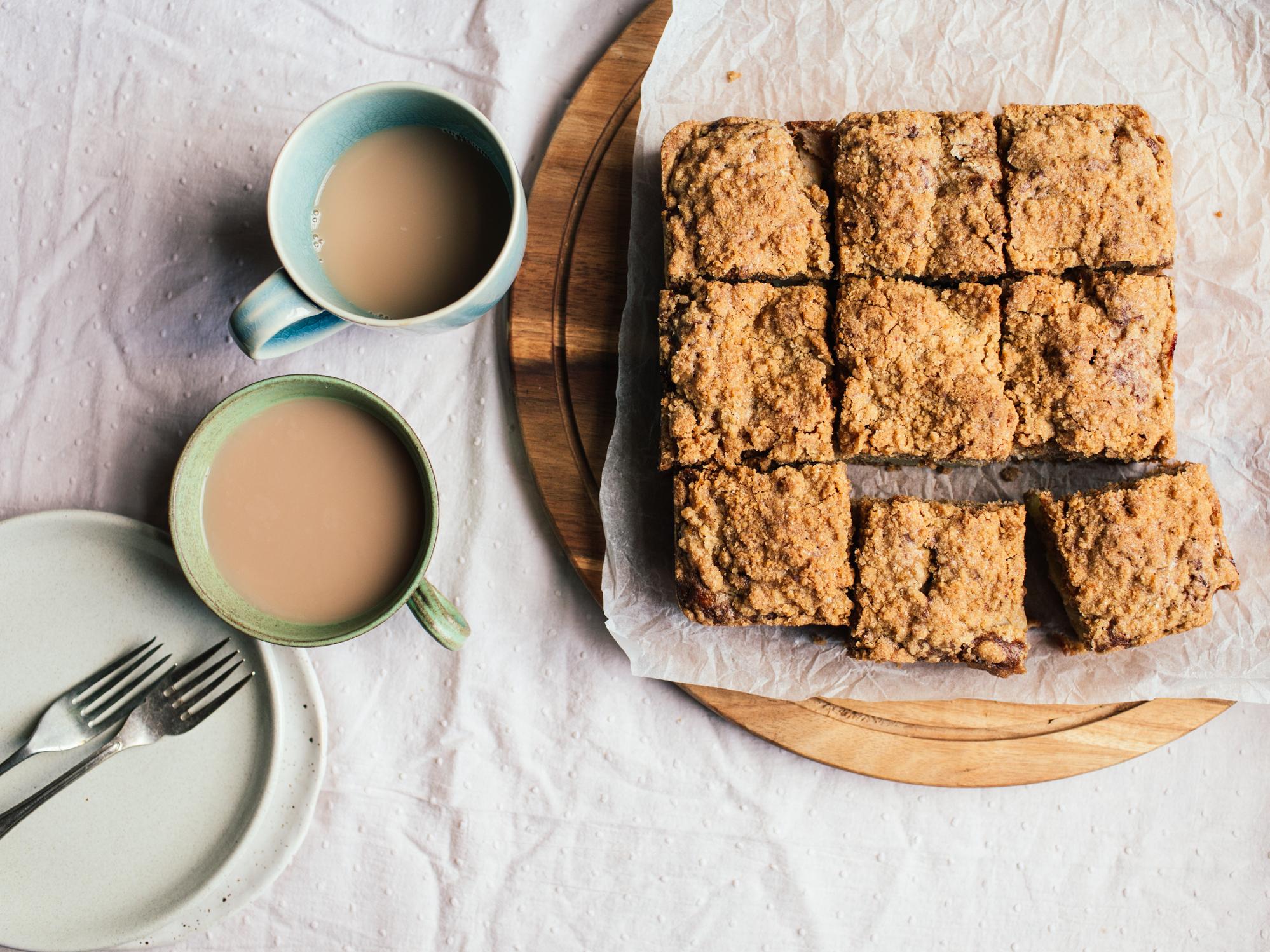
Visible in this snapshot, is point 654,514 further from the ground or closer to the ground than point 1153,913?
further from the ground

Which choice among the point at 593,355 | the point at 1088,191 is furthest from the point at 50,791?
the point at 1088,191

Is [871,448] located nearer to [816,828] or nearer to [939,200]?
[939,200]

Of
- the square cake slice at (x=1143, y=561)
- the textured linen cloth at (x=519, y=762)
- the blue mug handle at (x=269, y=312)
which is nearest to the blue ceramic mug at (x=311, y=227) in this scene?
the blue mug handle at (x=269, y=312)

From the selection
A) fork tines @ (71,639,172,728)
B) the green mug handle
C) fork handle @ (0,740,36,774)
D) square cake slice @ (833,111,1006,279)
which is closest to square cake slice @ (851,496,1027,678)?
square cake slice @ (833,111,1006,279)

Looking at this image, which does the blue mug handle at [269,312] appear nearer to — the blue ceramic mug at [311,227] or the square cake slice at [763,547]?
the blue ceramic mug at [311,227]

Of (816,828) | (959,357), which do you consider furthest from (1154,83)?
(816,828)

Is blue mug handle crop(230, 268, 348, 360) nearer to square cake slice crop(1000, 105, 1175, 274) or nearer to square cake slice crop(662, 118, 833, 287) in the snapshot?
square cake slice crop(662, 118, 833, 287)
